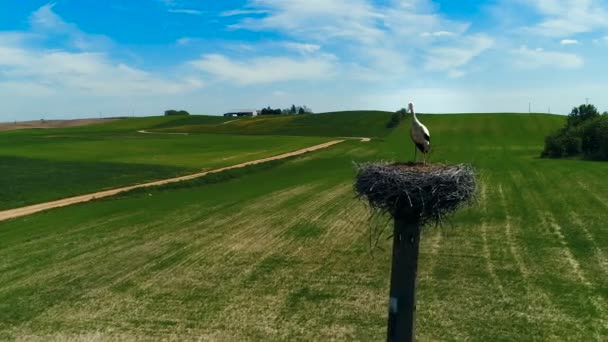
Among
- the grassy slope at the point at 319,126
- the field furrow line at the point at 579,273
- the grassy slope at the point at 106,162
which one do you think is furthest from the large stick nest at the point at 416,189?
the grassy slope at the point at 319,126

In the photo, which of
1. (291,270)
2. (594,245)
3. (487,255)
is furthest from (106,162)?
(594,245)

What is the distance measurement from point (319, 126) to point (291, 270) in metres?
88.1

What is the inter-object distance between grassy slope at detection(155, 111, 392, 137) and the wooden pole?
80025 mm

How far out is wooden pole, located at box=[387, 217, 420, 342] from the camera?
7.96 meters

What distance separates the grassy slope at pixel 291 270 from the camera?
12.5 meters

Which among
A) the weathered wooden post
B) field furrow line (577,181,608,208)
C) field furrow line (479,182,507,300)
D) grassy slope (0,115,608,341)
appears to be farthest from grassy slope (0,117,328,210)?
field furrow line (577,181,608,208)

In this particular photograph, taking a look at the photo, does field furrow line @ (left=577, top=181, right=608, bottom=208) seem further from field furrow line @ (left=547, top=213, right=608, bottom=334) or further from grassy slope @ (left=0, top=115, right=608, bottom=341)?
field furrow line @ (left=547, top=213, right=608, bottom=334)

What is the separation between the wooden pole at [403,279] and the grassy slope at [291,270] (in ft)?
11.9

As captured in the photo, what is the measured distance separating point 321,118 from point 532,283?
3975 inches

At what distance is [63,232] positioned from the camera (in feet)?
76.1

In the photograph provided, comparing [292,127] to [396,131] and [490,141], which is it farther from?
[490,141]

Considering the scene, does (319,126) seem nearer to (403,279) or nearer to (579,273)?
(579,273)

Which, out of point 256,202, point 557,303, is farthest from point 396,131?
point 557,303

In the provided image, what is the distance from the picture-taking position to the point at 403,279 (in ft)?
26.5
